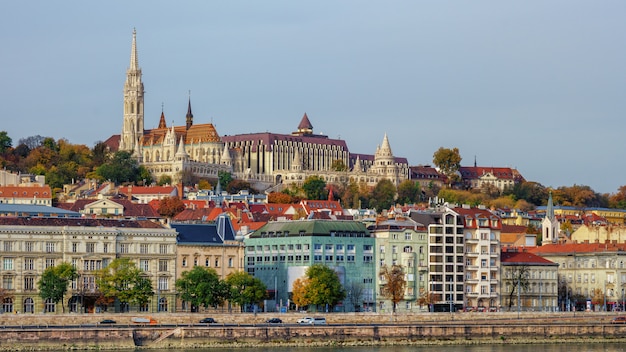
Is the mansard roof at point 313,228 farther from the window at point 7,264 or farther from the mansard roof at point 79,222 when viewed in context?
the window at point 7,264

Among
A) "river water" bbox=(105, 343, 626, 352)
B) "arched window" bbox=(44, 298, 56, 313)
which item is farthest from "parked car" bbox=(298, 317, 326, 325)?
"arched window" bbox=(44, 298, 56, 313)

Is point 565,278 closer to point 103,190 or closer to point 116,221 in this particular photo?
point 116,221

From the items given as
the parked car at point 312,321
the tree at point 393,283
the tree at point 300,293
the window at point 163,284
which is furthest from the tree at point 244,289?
the tree at point 393,283

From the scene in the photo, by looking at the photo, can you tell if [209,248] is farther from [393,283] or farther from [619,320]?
[619,320]

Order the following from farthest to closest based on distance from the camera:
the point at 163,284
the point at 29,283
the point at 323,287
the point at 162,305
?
the point at 323,287 → the point at 163,284 → the point at 162,305 → the point at 29,283

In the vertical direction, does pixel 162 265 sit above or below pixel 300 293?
above

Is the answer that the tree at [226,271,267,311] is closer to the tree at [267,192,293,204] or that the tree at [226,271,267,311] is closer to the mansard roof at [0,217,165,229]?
the mansard roof at [0,217,165,229]

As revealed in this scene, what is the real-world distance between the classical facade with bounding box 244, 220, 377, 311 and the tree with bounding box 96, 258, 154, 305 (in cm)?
1162

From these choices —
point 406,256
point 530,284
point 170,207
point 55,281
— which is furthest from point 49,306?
point 170,207

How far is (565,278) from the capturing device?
12194 centimetres

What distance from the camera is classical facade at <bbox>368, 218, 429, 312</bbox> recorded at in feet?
351

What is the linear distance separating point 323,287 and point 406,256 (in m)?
10.2

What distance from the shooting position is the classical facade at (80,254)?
94312mm

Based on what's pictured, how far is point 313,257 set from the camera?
105m
